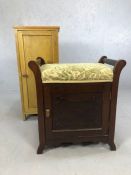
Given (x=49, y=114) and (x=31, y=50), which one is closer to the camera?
(x=49, y=114)

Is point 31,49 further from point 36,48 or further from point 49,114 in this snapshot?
point 49,114

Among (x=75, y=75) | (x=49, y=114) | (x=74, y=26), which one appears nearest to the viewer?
(x=75, y=75)

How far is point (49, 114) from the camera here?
150cm

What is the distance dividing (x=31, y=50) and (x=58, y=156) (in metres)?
1.20

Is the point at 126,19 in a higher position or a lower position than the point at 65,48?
higher

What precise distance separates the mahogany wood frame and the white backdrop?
1.95 metres

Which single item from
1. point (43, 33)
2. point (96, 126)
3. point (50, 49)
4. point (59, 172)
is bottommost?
point (59, 172)

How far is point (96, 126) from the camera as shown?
158 cm

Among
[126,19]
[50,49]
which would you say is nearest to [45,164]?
[50,49]

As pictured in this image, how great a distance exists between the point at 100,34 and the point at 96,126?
7.46 ft

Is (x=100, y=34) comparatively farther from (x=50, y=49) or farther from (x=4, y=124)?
(x=4, y=124)

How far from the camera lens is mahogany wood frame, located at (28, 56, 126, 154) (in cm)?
141

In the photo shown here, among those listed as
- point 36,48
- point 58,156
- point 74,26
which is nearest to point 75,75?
point 58,156

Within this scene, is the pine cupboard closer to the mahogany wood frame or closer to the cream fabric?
the mahogany wood frame
